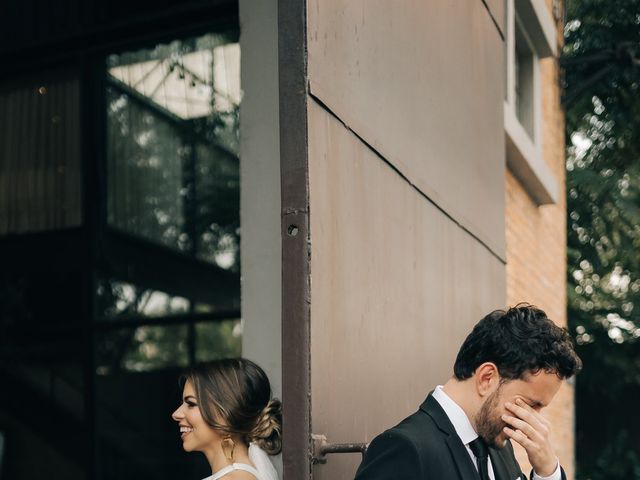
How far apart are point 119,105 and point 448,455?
27.3 ft

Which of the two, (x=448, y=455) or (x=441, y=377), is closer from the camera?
(x=448, y=455)

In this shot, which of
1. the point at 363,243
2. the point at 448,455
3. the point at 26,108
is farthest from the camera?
the point at 26,108

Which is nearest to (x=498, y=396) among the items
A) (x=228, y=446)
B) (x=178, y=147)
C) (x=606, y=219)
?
(x=228, y=446)

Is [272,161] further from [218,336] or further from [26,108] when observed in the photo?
[218,336]

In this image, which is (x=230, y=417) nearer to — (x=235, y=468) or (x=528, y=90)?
(x=235, y=468)

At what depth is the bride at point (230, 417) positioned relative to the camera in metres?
3.58

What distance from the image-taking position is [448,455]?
2.85m

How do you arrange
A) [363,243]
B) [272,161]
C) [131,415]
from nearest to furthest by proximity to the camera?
[363,243], [272,161], [131,415]

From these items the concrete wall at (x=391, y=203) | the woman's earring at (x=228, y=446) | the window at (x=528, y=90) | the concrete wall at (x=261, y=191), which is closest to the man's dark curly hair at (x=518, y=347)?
the concrete wall at (x=391, y=203)

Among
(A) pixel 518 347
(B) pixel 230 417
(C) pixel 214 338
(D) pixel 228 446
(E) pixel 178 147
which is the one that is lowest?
(C) pixel 214 338

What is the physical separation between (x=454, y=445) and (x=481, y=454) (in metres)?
0.14

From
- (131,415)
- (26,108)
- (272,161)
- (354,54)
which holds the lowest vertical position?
(131,415)

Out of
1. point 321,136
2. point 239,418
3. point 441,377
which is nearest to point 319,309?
point 321,136

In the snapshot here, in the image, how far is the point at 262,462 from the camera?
3.61 meters
